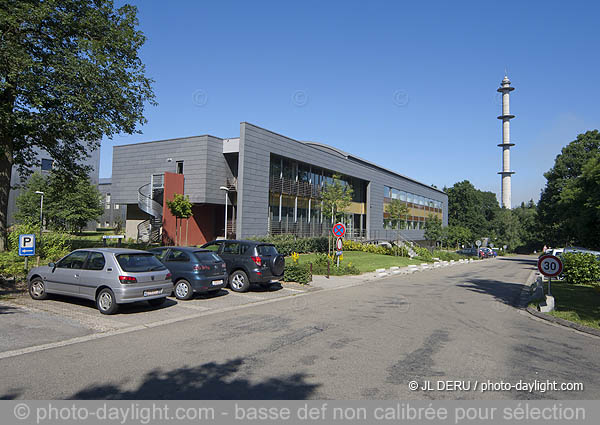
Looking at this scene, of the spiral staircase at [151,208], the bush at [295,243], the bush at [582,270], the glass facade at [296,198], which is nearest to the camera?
the bush at [582,270]

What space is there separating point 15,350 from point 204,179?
23.6 metres

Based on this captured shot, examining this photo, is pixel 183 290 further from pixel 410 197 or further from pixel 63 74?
pixel 410 197

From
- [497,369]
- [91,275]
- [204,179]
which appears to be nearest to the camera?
[497,369]

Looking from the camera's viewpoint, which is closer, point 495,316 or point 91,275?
point 91,275

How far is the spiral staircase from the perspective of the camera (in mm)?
29969

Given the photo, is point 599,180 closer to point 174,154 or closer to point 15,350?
point 15,350

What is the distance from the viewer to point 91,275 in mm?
9281

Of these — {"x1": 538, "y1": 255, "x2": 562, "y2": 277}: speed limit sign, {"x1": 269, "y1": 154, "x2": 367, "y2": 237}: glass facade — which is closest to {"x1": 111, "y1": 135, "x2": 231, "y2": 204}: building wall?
{"x1": 269, "y1": 154, "x2": 367, "y2": 237}: glass facade

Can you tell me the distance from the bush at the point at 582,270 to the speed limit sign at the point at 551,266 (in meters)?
9.53

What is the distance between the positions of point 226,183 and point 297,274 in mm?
16560

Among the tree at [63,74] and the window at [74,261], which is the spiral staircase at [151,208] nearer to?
the tree at [63,74]

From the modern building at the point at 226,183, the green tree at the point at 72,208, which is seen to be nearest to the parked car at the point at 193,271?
the modern building at the point at 226,183

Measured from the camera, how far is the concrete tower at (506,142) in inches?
4215

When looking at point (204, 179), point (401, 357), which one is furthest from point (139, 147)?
point (401, 357)
